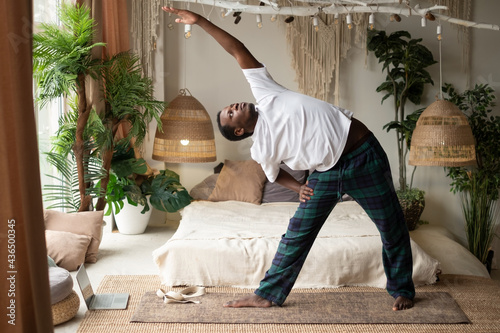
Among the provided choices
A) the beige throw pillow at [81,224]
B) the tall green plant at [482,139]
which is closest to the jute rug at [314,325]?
the beige throw pillow at [81,224]

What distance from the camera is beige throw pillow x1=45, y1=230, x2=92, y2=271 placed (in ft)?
13.2

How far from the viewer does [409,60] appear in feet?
16.5

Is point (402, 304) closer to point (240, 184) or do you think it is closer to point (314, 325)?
point (314, 325)

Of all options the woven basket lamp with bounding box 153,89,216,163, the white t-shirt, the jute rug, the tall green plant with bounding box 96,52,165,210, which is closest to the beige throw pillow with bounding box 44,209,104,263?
the tall green plant with bounding box 96,52,165,210

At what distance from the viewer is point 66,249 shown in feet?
13.3

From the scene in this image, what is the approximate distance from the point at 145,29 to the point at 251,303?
2.92 m

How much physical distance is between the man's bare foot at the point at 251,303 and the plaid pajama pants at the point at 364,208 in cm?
3

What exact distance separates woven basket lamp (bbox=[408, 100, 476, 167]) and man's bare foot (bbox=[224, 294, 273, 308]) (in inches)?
78.7

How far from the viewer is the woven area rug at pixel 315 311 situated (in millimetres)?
3178

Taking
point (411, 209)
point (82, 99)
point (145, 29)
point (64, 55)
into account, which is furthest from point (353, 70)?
point (64, 55)

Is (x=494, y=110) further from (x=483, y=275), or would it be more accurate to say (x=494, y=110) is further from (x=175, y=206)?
(x=175, y=206)

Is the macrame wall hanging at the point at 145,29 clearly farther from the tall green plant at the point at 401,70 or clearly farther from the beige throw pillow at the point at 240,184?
the tall green plant at the point at 401,70

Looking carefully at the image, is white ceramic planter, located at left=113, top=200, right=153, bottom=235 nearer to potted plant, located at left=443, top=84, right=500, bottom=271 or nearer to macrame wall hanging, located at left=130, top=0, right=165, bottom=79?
macrame wall hanging, located at left=130, top=0, right=165, bottom=79

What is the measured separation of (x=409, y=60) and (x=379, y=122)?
0.70 meters
